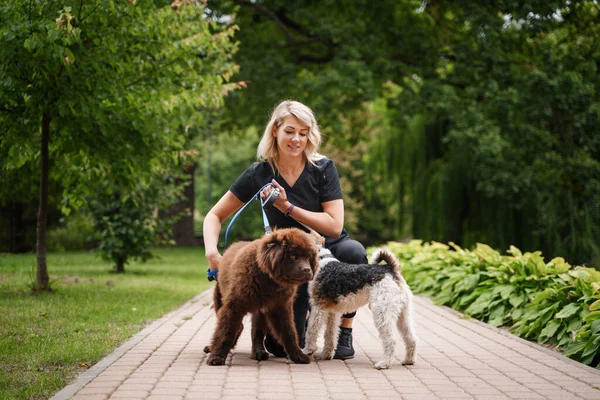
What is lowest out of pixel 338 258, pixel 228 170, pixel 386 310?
pixel 386 310

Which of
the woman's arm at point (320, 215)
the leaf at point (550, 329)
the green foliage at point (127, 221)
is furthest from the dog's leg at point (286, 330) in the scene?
the green foliage at point (127, 221)

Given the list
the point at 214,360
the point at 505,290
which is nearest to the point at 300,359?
the point at 214,360

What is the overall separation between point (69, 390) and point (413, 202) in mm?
16898

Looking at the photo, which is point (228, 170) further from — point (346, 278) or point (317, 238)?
point (346, 278)

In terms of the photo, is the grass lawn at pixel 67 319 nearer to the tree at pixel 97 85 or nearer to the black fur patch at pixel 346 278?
the tree at pixel 97 85

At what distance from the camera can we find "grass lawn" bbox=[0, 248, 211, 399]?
17.6ft

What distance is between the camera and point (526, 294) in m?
8.80

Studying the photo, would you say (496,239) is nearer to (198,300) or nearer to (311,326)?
(198,300)

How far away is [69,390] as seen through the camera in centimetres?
476

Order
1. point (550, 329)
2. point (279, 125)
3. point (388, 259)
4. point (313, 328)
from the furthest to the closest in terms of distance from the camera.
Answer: point (550, 329) < point (279, 125) < point (313, 328) < point (388, 259)

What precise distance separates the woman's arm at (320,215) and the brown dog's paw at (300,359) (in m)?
1.15

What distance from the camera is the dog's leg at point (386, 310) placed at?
587cm

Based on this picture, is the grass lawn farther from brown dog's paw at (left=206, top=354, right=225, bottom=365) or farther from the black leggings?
the black leggings

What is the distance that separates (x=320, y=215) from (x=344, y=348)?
4.14ft
